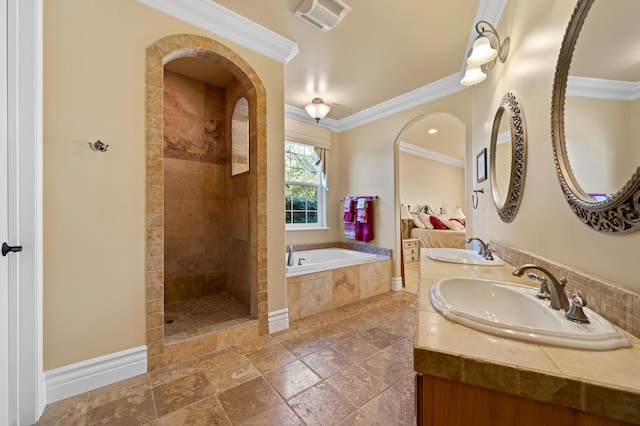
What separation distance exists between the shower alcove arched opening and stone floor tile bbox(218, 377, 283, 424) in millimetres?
524

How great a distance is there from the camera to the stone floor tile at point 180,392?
137cm

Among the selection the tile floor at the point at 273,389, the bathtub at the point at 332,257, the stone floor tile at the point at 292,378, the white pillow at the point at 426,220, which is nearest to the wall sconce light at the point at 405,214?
the white pillow at the point at 426,220

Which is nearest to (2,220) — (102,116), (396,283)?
(102,116)

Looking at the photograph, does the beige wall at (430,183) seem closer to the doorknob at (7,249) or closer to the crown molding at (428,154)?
the crown molding at (428,154)

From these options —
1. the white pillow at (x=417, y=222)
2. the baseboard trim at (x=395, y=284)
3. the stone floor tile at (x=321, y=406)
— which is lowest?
the stone floor tile at (x=321, y=406)

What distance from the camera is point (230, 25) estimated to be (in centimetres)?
197

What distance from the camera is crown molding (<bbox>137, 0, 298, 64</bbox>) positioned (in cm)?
177

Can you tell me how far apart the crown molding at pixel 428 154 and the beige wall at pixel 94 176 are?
485 cm

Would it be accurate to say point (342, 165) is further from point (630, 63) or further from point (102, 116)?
point (630, 63)

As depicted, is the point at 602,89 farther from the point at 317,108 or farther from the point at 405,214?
the point at 405,214

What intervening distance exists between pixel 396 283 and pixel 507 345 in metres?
2.92

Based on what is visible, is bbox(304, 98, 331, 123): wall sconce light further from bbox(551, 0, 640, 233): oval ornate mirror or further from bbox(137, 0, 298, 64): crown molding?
bbox(551, 0, 640, 233): oval ornate mirror

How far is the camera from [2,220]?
1.07 m

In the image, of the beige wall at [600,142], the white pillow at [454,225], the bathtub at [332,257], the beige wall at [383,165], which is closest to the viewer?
the beige wall at [600,142]
